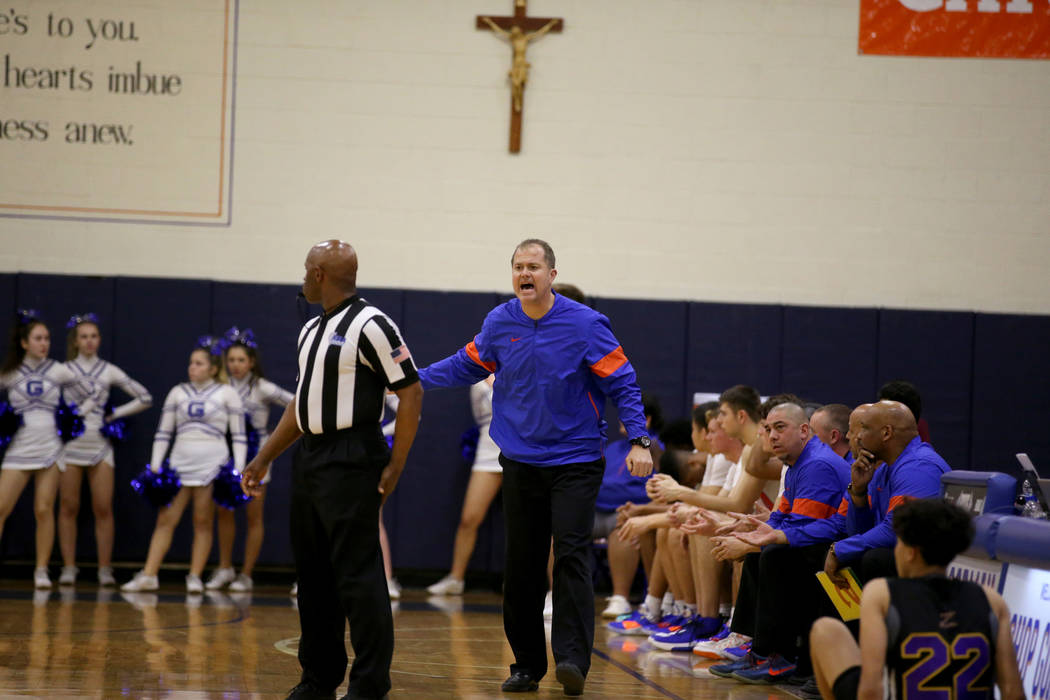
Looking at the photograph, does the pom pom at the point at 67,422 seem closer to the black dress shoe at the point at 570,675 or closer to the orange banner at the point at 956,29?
the black dress shoe at the point at 570,675

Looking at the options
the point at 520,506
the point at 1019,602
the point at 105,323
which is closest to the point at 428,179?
the point at 105,323

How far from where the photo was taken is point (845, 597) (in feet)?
15.1

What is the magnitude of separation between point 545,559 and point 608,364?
2.77 feet

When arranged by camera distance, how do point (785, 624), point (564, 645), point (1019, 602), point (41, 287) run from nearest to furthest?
point (1019, 602) → point (564, 645) → point (785, 624) → point (41, 287)

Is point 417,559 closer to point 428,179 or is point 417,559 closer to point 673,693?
point 428,179

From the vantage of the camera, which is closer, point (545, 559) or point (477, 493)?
point (545, 559)

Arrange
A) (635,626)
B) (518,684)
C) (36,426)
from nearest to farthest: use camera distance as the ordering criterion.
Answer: (518,684) < (635,626) < (36,426)

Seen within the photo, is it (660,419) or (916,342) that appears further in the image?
(916,342)

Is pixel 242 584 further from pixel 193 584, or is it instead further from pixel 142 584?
pixel 142 584

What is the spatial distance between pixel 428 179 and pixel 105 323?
2.64 m

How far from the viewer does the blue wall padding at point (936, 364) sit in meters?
8.99

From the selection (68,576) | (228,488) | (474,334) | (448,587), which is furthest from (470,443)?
(68,576)

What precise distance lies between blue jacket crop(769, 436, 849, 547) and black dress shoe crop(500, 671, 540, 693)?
126 centimetres

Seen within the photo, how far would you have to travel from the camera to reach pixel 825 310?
355 inches
